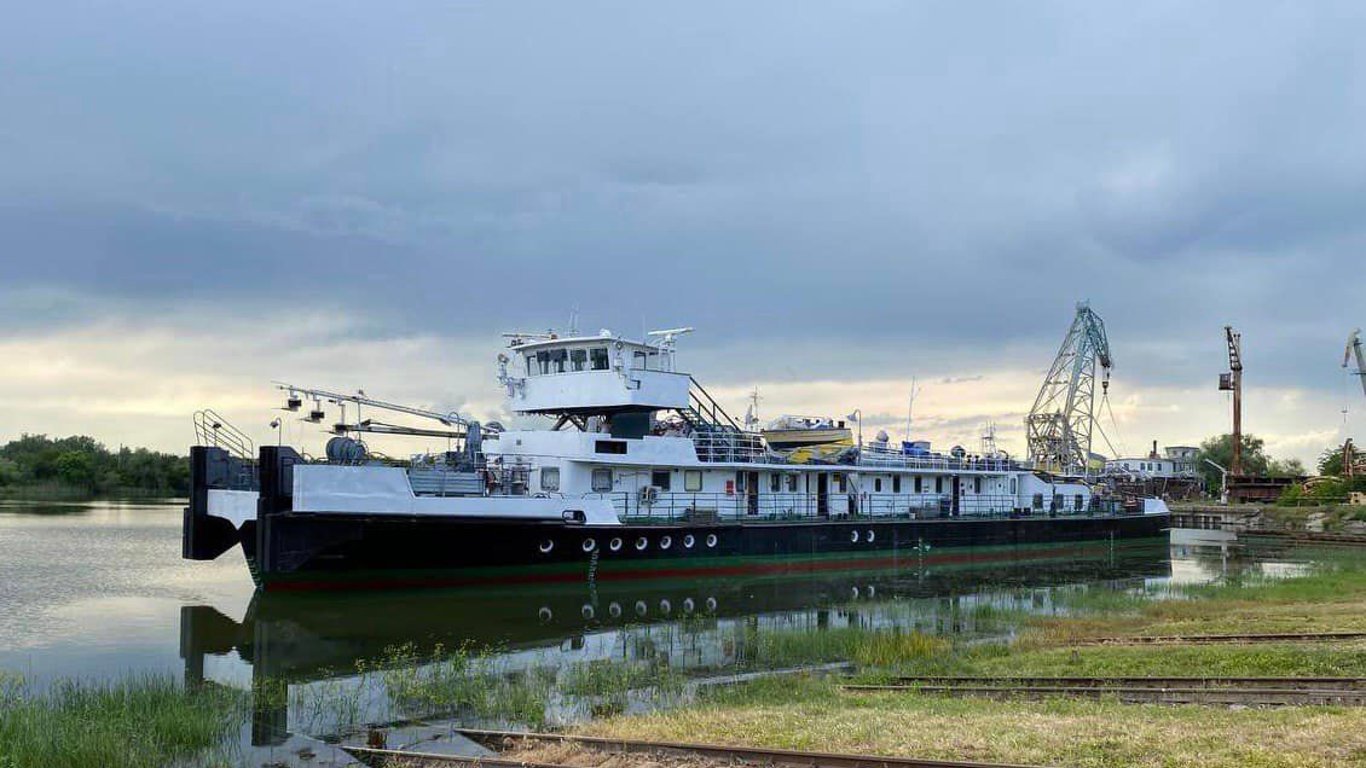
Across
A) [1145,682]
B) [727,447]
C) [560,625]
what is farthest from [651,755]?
[727,447]

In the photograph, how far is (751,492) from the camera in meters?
34.0

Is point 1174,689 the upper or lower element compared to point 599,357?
lower

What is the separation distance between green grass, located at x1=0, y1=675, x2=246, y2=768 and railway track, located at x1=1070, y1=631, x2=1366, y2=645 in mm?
13607

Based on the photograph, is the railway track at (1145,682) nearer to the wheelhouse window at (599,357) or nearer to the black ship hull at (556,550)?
the black ship hull at (556,550)

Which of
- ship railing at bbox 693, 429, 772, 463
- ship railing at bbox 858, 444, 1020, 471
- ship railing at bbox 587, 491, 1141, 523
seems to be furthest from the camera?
ship railing at bbox 858, 444, 1020, 471

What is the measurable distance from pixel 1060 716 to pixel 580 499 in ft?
60.1

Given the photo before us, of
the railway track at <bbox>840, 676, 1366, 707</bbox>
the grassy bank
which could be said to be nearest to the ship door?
the grassy bank

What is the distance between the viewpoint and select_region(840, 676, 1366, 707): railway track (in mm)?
10992

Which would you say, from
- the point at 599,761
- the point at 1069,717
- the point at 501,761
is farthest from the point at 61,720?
the point at 1069,717

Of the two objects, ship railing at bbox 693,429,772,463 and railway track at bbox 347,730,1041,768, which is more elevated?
ship railing at bbox 693,429,772,463

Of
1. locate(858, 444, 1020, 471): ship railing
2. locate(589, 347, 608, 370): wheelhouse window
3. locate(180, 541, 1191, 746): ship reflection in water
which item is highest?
locate(589, 347, 608, 370): wheelhouse window

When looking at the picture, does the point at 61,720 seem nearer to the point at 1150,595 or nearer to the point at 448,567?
the point at 448,567

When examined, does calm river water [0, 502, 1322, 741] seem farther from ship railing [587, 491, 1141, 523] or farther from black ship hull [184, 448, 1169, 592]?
ship railing [587, 491, 1141, 523]

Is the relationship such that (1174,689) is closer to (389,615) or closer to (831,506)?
(389,615)
